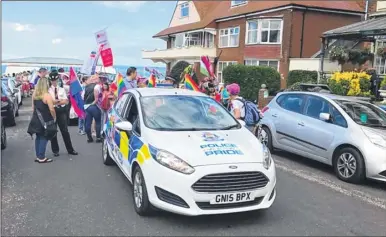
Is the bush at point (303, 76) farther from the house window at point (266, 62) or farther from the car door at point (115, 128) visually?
the car door at point (115, 128)

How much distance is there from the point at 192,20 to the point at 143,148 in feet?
125

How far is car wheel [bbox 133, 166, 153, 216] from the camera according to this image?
187 inches

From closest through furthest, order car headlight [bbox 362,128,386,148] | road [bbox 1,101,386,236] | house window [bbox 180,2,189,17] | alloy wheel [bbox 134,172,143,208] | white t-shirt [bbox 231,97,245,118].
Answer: road [bbox 1,101,386,236] < alloy wheel [bbox 134,172,143,208] < car headlight [bbox 362,128,386,148] < white t-shirt [bbox 231,97,245,118] < house window [bbox 180,2,189,17]

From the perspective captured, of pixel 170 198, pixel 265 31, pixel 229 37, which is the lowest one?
pixel 170 198

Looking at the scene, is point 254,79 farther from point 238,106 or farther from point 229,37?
point 238,106

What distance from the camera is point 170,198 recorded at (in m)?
4.45

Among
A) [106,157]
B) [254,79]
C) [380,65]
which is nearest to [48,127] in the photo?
[106,157]

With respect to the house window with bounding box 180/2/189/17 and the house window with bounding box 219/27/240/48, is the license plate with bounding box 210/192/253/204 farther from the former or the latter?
the house window with bounding box 180/2/189/17

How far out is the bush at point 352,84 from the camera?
51.6ft

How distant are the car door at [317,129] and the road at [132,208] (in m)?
0.43

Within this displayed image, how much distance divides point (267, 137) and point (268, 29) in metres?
20.9

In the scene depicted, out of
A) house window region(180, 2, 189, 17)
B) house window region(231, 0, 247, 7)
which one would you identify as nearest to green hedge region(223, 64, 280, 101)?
house window region(231, 0, 247, 7)

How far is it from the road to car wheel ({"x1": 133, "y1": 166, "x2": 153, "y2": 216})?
0.10 m

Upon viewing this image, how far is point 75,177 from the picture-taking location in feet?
22.0
